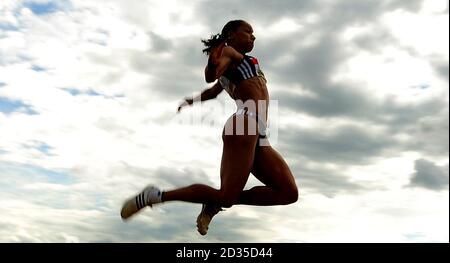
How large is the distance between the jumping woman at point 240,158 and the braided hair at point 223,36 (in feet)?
0.05

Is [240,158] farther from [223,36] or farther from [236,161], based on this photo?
[223,36]

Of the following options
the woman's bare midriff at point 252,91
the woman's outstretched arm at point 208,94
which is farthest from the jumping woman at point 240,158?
the woman's outstretched arm at point 208,94

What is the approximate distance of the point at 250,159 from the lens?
661 cm

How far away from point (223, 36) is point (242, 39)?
11.0 inches

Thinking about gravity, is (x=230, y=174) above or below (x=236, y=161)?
below

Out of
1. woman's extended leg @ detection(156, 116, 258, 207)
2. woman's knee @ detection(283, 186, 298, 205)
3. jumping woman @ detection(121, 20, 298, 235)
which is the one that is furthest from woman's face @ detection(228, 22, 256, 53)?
woman's knee @ detection(283, 186, 298, 205)

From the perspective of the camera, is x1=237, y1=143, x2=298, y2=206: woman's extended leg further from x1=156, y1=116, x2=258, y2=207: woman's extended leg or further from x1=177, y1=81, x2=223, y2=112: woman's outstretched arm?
x1=177, y1=81, x2=223, y2=112: woman's outstretched arm

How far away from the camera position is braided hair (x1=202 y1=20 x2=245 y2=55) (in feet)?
24.3

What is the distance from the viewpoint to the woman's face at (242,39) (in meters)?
7.39

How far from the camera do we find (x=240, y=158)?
6.57 meters

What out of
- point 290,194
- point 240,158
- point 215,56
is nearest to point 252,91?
point 215,56
